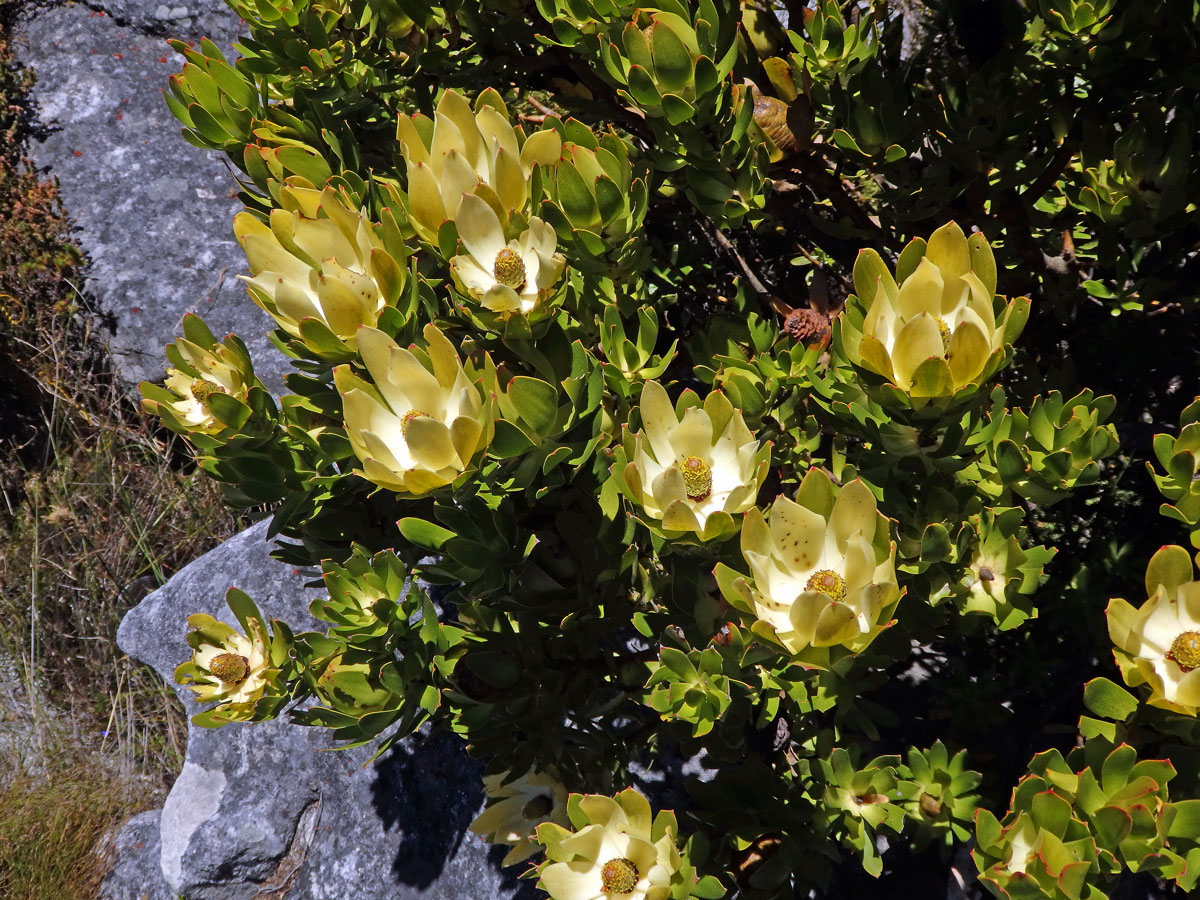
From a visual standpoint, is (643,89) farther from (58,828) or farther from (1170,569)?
(58,828)

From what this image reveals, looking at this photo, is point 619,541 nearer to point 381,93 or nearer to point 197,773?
point 381,93

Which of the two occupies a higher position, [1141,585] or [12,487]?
[1141,585]

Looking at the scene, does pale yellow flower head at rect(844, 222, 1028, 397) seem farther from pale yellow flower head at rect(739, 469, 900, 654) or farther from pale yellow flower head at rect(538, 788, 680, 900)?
pale yellow flower head at rect(538, 788, 680, 900)

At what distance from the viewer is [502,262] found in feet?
4.23

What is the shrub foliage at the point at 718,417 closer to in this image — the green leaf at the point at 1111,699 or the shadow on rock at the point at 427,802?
the green leaf at the point at 1111,699

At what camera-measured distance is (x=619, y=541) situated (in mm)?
1524

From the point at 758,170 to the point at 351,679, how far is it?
114 centimetres

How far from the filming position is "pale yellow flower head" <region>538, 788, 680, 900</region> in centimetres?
138

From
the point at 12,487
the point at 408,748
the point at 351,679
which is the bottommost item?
the point at 12,487

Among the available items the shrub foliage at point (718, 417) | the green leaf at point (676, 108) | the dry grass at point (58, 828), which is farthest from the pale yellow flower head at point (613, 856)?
the dry grass at point (58, 828)

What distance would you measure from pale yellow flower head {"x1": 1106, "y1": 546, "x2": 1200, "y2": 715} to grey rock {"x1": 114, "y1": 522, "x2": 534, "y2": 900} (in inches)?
73.1

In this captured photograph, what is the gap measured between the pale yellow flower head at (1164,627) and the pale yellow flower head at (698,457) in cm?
53

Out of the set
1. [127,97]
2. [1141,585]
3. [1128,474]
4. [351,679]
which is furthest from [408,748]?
[127,97]

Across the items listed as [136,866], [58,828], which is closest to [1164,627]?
[136,866]
